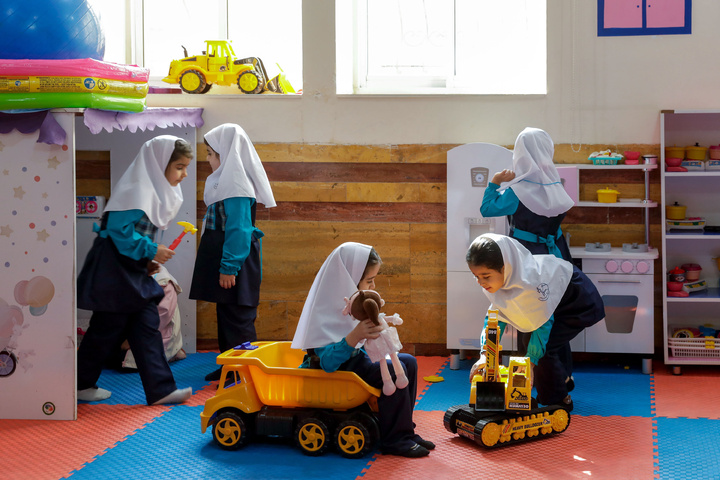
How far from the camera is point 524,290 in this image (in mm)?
3783

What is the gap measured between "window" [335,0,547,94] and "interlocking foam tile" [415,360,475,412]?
209 cm

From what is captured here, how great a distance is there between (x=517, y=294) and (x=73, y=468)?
7.17 feet

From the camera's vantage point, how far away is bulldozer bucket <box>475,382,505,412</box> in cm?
375

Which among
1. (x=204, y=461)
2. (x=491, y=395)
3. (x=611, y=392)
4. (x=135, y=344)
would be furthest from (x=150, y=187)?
(x=611, y=392)

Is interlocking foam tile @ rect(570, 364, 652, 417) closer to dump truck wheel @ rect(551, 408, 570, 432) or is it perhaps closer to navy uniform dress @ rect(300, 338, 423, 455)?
dump truck wheel @ rect(551, 408, 570, 432)

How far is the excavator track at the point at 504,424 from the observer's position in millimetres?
3670

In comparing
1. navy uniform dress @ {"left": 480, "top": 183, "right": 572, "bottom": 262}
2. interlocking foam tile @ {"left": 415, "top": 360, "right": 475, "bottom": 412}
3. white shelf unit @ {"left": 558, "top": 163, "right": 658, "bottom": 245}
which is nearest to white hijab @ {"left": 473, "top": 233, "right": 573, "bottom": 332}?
navy uniform dress @ {"left": 480, "top": 183, "right": 572, "bottom": 262}

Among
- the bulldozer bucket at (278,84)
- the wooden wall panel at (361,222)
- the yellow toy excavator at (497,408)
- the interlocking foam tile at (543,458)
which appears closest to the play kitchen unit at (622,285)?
the wooden wall panel at (361,222)

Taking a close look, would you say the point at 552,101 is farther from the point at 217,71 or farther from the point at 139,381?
the point at 139,381

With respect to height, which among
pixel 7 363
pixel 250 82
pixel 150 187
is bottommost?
pixel 7 363

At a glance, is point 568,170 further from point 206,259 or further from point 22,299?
point 22,299

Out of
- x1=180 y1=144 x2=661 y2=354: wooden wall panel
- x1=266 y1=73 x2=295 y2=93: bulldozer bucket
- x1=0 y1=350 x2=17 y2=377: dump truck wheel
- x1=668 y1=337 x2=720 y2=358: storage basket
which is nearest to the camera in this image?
x1=0 y1=350 x2=17 y2=377: dump truck wheel

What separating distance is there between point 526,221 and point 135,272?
2.26 m

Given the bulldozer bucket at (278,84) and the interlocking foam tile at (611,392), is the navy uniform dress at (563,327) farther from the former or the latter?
A: the bulldozer bucket at (278,84)
